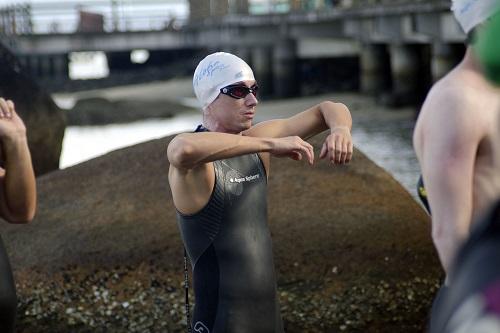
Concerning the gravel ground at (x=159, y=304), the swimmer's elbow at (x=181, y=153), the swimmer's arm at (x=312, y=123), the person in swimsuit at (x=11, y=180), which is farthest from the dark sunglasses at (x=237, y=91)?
the gravel ground at (x=159, y=304)

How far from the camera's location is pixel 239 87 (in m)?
3.53

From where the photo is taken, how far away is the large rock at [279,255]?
636cm

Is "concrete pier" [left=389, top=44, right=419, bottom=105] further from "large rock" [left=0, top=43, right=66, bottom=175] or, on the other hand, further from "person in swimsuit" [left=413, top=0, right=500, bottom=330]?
"person in swimsuit" [left=413, top=0, right=500, bottom=330]

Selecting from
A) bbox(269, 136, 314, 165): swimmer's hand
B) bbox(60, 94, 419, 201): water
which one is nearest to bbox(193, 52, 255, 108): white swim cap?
bbox(269, 136, 314, 165): swimmer's hand

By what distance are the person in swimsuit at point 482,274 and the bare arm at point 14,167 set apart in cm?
208

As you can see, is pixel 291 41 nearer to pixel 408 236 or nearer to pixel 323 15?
pixel 323 15

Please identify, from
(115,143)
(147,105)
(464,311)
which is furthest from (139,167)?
(147,105)

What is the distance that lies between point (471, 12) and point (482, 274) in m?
1.22

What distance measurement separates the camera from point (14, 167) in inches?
129

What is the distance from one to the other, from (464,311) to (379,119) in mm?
19853

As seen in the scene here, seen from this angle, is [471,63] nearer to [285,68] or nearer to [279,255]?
[279,255]

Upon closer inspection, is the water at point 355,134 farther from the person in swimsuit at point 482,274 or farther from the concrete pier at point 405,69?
the person in swimsuit at point 482,274

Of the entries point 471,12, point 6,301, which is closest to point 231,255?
point 6,301

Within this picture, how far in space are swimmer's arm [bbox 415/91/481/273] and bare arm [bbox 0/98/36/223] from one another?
147 centimetres
